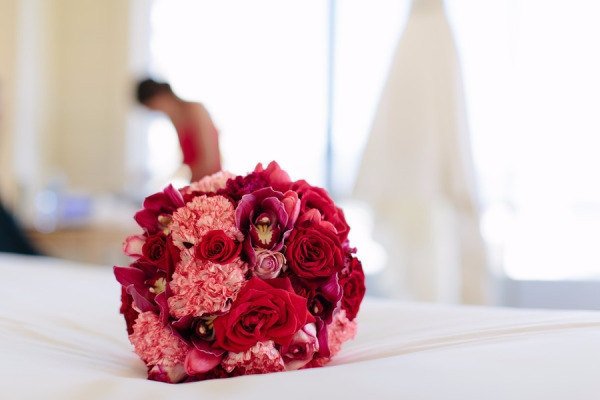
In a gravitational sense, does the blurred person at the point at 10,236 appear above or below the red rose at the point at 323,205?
below

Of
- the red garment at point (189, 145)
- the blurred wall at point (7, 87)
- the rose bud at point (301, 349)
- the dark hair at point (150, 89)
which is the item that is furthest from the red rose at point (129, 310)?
→ the blurred wall at point (7, 87)

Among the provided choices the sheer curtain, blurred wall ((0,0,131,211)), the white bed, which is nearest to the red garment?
the sheer curtain

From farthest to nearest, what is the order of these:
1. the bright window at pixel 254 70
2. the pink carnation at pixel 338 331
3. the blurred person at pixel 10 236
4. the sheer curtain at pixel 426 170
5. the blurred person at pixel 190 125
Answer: the bright window at pixel 254 70 < the blurred person at pixel 190 125 < the blurred person at pixel 10 236 < the sheer curtain at pixel 426 170 < the pink carnation at pixel 338 331

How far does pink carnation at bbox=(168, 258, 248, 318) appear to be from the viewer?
1.13 meters

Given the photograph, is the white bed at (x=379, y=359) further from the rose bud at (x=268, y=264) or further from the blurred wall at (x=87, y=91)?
the blurred wall at (x=87, y=91)

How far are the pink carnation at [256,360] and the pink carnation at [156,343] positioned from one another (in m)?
0.06

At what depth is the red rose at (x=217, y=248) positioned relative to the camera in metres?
1.14

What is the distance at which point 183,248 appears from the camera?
119cm

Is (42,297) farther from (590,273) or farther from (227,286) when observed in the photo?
(590,273)

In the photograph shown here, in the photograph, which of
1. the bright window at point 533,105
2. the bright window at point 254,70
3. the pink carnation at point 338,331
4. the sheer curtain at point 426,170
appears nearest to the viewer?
the pink carnation at point 338,331

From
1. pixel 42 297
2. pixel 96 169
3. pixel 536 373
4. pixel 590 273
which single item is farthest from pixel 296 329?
pixel 96 169

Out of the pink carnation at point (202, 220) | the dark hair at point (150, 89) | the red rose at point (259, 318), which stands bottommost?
the red rose at point (259, 318)

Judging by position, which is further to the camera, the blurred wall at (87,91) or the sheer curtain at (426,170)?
the blurred wall at (87,91)

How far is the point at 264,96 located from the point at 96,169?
4.98 feet
